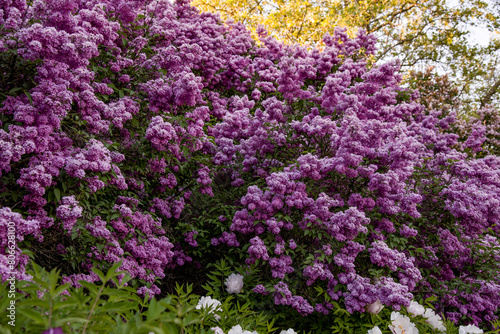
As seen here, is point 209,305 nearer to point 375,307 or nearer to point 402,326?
point 402,326

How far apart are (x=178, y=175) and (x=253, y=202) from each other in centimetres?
146

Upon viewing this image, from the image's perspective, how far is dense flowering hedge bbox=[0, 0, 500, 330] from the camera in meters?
2.94

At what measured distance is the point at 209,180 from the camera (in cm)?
452

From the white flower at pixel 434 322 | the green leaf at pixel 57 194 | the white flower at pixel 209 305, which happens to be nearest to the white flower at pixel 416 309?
the white flower at pixel 434 322

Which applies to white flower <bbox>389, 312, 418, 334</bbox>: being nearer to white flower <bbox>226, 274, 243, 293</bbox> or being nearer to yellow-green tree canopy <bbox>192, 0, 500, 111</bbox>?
white flower <bbox>226, 274, 243, 293</bbox>

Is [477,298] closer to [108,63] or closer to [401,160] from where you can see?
[401,160]

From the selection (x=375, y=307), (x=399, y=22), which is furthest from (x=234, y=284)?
(x=399, y=22)

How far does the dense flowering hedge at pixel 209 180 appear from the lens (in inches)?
116

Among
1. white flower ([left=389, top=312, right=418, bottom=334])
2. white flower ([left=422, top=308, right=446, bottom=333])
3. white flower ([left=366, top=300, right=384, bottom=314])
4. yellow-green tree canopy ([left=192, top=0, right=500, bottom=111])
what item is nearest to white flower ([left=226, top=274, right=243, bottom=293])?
white flower ([left=366, top=300, right=384, bottom=314])

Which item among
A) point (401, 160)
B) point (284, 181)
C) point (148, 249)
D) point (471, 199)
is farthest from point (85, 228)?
point (471, 199)

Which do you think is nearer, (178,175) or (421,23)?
(178,175)

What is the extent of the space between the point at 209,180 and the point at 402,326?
109 inches

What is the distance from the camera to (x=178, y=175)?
484 cm

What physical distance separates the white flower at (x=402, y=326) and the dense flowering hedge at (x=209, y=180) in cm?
72
